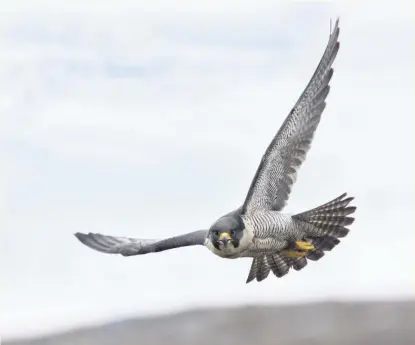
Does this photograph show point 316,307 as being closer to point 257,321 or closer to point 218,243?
point 257,321

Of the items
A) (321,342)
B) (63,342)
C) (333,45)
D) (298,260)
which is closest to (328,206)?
(298,260)

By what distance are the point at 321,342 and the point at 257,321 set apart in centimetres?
127

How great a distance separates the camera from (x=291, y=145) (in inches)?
597

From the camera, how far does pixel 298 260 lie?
1580 cm

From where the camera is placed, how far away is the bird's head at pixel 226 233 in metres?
13.9

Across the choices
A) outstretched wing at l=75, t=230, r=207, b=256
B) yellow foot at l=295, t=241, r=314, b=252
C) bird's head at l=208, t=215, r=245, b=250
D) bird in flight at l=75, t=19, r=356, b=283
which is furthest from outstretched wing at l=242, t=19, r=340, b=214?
outstretched wing at l=75, t=230, r=207, b=256

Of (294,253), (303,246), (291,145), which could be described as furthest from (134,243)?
(291,145)

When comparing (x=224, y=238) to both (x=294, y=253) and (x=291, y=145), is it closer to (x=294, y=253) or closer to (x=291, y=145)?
(x=294, y=253)

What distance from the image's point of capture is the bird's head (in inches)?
549

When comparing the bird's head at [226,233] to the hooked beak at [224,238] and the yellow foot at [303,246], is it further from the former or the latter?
the yellow foot at [303,246]

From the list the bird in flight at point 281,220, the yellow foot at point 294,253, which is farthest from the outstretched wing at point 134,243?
the yellow foot at point 294,253

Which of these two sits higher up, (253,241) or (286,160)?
(286,160)

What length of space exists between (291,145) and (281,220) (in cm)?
87

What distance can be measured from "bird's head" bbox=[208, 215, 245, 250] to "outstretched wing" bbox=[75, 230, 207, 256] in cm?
80
